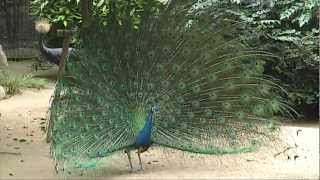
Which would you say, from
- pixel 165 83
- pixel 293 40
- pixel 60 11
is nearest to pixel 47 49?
pixel 60 11

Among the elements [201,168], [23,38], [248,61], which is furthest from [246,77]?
[23,38]

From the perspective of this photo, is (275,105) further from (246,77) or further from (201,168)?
(201,168)

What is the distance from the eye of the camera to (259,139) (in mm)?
5652

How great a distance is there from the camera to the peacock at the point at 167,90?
5.70 m

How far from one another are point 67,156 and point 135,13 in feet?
5.51

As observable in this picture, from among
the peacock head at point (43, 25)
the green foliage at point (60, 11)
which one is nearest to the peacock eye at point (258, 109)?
the green foliage at point (60, 11)

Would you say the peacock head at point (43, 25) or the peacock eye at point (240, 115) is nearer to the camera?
the peacock eye at point (240, 115)

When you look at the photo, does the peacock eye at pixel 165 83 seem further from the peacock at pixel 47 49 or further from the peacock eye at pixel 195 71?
the peacock at pixel 47 49

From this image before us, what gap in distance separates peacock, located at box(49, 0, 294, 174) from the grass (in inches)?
281

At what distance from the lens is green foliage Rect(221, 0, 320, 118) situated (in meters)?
8.99

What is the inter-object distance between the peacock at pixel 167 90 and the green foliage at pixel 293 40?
303 centimetres

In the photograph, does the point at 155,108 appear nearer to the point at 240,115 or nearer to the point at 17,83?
the point at 240,115

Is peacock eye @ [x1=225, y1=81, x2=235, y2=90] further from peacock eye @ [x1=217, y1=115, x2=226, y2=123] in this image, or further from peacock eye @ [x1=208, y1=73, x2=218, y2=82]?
peacock eye @ [x1=217, y1=115, x2=226, y2=123]

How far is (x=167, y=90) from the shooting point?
229 inches
